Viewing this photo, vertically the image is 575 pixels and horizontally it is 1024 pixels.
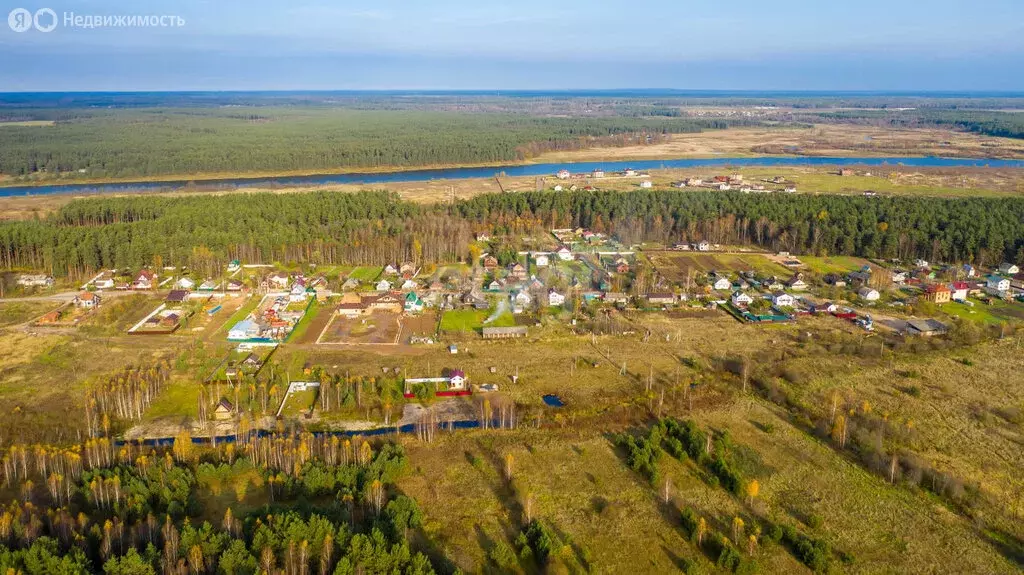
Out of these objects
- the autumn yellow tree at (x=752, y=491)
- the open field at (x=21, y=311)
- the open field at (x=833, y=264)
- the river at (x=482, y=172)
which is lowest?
the autumn yellow tree at (x=752, y=491)

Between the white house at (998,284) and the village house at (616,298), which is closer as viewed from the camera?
the village house at (616,298)

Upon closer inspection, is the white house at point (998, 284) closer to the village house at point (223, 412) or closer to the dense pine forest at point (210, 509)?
the dense pine forest at point (210, 509)

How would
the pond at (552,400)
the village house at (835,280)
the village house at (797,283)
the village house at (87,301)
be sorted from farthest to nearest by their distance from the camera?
1. the village house at (835,280)
2. the village house at (797,283)
3. the village house at (87,301)
4. the pond at (552,400)

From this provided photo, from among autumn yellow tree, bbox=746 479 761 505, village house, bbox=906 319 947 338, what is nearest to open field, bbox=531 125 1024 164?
village house, bbox=906 319 947 338

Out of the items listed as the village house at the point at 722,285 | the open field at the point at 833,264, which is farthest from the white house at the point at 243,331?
the open field at the point at 833,264

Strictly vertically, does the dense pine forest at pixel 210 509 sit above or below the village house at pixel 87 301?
below

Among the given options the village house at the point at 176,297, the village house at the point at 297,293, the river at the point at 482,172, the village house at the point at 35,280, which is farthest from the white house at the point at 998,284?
the village house at the point at 35,280

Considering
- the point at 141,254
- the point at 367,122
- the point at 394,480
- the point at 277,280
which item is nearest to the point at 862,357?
the point at 394,480

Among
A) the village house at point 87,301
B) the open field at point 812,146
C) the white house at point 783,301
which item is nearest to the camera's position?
the village house at point 87,301
